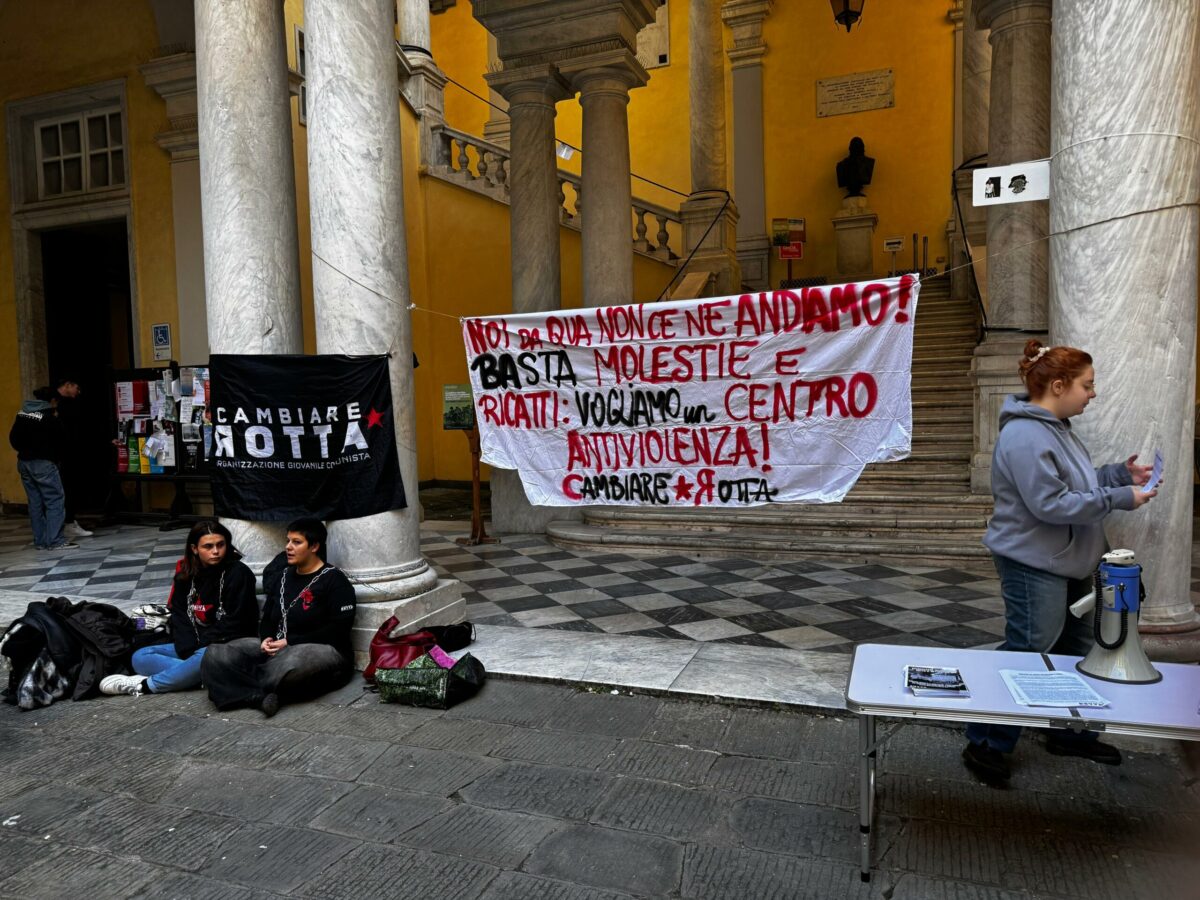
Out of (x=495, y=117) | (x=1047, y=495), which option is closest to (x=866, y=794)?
(x=1047, y=495)

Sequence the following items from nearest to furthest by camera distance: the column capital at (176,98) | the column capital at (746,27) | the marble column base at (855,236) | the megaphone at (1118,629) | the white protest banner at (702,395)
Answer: the megaphone at (1118,629)
the white protest banner at (702,395)
the column capital at (176,98)
the marble column base at (855,236)
the column capital at (746,27)

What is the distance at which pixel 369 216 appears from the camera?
508 cm

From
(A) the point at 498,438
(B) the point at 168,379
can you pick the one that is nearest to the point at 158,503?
(B) the point at 168,379

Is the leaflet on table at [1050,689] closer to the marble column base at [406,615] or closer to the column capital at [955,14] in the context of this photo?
the marble column base at [406,615]

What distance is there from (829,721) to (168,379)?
9.08m

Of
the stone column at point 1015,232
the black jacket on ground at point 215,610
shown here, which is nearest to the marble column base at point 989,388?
the stone column at point 1015,232

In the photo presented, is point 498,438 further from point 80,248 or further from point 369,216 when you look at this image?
point 80,248

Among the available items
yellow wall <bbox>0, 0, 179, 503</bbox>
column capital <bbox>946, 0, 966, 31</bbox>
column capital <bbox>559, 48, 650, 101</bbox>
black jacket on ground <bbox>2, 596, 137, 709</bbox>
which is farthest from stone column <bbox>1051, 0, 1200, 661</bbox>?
column capital <bbox>946, 0, 966, 31</bbox>

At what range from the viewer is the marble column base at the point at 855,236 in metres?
15.9

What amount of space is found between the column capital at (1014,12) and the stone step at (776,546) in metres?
4.89

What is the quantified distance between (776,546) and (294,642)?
4602mm

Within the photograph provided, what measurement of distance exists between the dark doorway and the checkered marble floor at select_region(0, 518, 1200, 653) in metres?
3.34

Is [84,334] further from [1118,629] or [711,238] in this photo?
[1118,629]

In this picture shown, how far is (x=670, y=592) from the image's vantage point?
21.8ft
